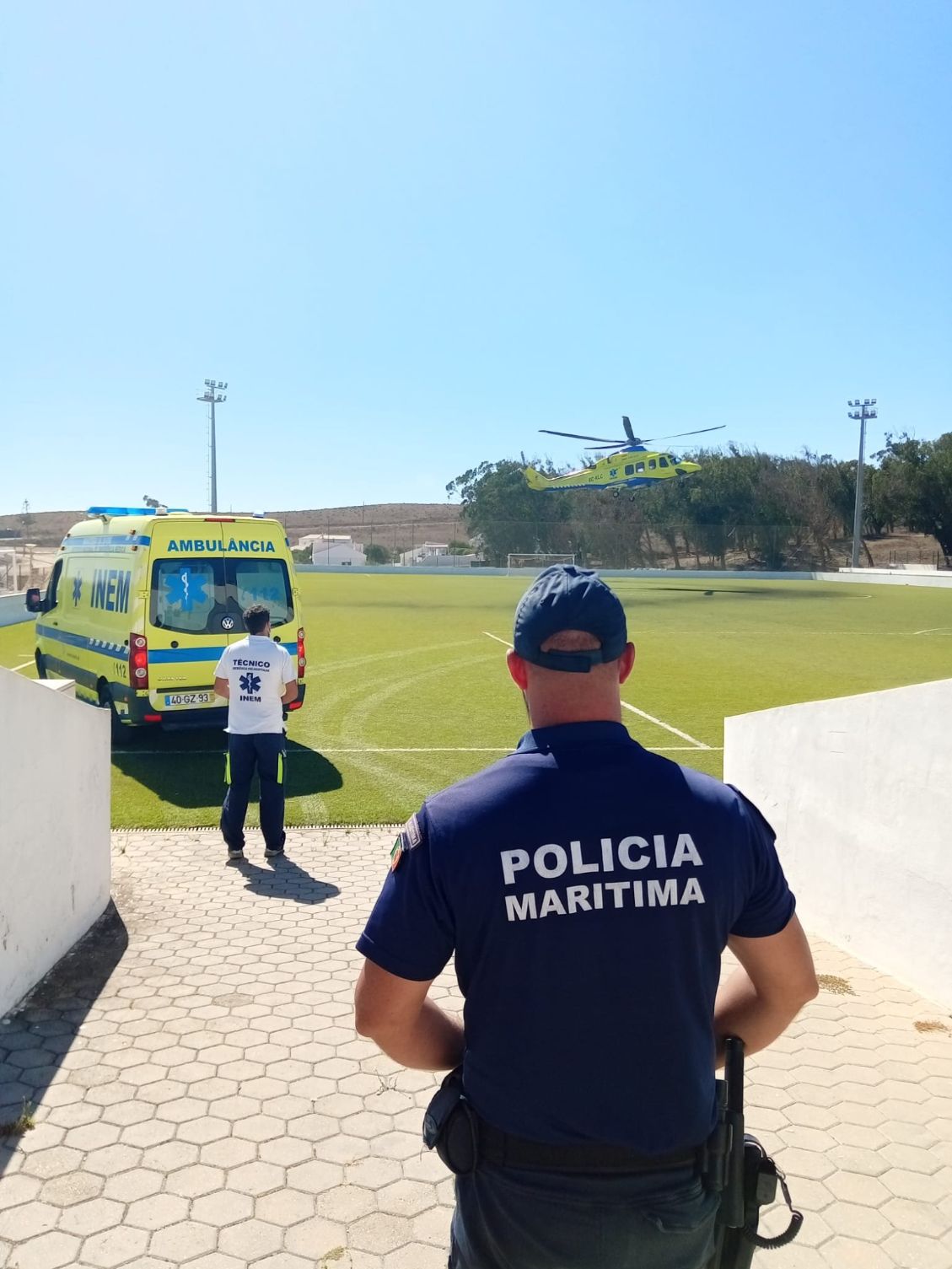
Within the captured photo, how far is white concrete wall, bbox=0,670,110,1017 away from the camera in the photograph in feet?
14.1

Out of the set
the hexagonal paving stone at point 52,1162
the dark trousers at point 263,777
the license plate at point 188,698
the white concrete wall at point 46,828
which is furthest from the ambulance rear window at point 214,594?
the hexagonal paving stone at point 52,1162

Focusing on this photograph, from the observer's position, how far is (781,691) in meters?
14.3

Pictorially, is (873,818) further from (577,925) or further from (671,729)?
(671,729)

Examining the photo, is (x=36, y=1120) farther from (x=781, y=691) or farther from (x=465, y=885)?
(x=781, y=691)

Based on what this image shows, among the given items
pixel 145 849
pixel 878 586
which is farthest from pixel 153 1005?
pixel 878 586

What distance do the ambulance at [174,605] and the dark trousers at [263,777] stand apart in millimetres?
2118

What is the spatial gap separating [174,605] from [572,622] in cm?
843

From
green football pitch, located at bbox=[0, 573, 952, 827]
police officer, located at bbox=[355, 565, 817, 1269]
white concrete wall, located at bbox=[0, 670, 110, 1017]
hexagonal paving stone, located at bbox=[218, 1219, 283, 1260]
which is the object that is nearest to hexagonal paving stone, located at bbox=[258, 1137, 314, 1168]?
hexagonal paving stone, located at bbox=[218, 1219, 283, 1260]

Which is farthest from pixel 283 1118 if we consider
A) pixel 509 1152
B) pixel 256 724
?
pixel 256 724

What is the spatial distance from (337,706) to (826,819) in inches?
336

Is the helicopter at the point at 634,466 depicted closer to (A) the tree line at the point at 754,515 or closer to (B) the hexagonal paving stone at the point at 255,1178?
(A) the tree line at the point at 754,515

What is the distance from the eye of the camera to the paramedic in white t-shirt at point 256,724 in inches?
268

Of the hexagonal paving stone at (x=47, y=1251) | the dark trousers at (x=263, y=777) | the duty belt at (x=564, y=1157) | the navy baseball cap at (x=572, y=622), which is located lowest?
the hexagonal paving stone at (x=47, y=1251)

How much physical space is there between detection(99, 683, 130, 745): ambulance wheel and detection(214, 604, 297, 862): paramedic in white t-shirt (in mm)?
3515
